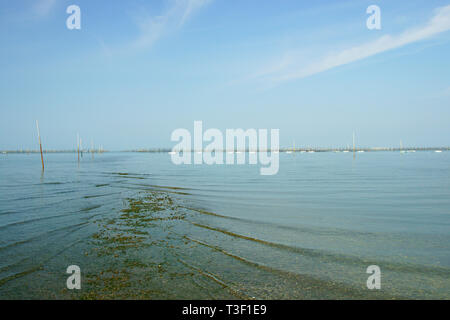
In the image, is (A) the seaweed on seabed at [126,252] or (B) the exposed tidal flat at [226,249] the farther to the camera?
(B) the exposed tidal flat at [226,249]

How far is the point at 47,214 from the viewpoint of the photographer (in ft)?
43.1

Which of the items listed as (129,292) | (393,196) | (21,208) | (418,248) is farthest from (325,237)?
(21,208)

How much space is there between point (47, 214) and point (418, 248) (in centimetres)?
1461

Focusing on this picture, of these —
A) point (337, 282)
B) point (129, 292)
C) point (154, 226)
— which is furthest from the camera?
point (154, 226)

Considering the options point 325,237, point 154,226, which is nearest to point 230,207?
point 154,226

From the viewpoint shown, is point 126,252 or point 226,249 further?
point 226,249

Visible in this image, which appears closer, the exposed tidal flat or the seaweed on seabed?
the seaweed on seabed

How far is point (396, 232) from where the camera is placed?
1017 centimetres
